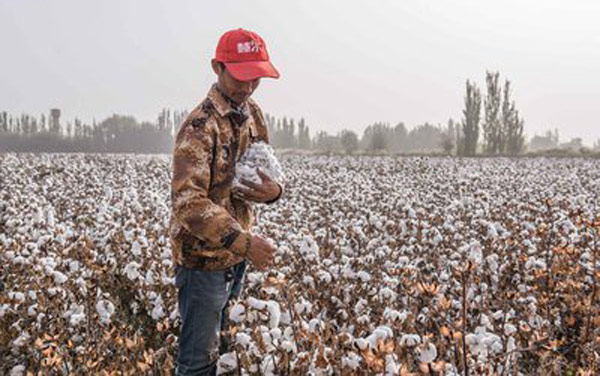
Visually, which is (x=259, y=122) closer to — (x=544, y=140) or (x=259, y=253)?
(x=259, y=253)

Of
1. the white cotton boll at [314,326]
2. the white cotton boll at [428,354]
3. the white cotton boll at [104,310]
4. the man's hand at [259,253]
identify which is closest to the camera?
the white cotton boll at [428,354]

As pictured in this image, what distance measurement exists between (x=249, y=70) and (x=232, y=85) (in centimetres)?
12

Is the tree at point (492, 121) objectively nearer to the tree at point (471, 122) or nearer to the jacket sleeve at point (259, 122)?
the tree at point (471, 122)

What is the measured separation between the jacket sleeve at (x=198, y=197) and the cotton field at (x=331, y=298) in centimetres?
36

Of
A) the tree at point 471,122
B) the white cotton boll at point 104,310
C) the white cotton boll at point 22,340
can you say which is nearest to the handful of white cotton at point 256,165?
the white cotton boll at point 104,310

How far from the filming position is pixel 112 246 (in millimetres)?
6617

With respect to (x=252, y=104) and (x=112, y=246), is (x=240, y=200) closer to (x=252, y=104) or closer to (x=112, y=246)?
(x=252, y=104)

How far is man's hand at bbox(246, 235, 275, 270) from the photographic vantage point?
7.20 ft

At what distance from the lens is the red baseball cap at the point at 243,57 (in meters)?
2.26

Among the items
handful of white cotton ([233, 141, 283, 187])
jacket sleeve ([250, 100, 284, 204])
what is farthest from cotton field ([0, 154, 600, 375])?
jacket sleeve ([250, 100, 284, 204])

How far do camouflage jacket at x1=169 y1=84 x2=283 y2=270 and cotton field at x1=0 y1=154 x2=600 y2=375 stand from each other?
338 mm

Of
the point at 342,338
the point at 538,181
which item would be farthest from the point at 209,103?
the point at 538,181

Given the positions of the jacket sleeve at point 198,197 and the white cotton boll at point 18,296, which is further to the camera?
the white cotton boll at point 18,296

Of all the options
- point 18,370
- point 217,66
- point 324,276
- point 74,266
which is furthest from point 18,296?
point 217,66
